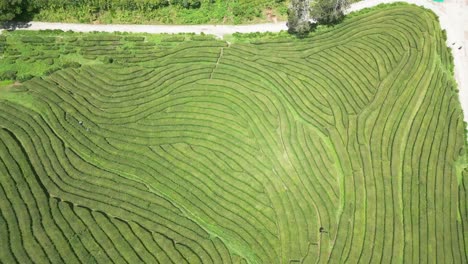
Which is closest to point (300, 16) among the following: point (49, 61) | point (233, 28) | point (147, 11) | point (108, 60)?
point (233, 28)

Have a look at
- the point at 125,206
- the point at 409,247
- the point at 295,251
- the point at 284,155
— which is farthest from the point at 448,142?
the point at 125,206

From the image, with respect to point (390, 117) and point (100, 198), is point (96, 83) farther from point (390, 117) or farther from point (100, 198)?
point (390, 117)

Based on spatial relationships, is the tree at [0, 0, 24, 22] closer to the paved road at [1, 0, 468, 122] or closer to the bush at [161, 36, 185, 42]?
the paved road at [1, 0, 468, 122]

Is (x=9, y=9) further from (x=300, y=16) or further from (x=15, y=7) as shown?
(x=300, y=16)

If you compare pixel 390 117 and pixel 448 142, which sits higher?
pixel 390 117

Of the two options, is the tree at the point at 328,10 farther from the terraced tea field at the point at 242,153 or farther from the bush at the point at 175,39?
the bush at the point at 175,39

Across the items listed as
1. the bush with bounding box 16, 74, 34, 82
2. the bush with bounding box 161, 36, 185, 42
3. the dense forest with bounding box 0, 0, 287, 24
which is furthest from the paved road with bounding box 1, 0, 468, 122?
the bush with bounding box 16, 74, 34, 82
